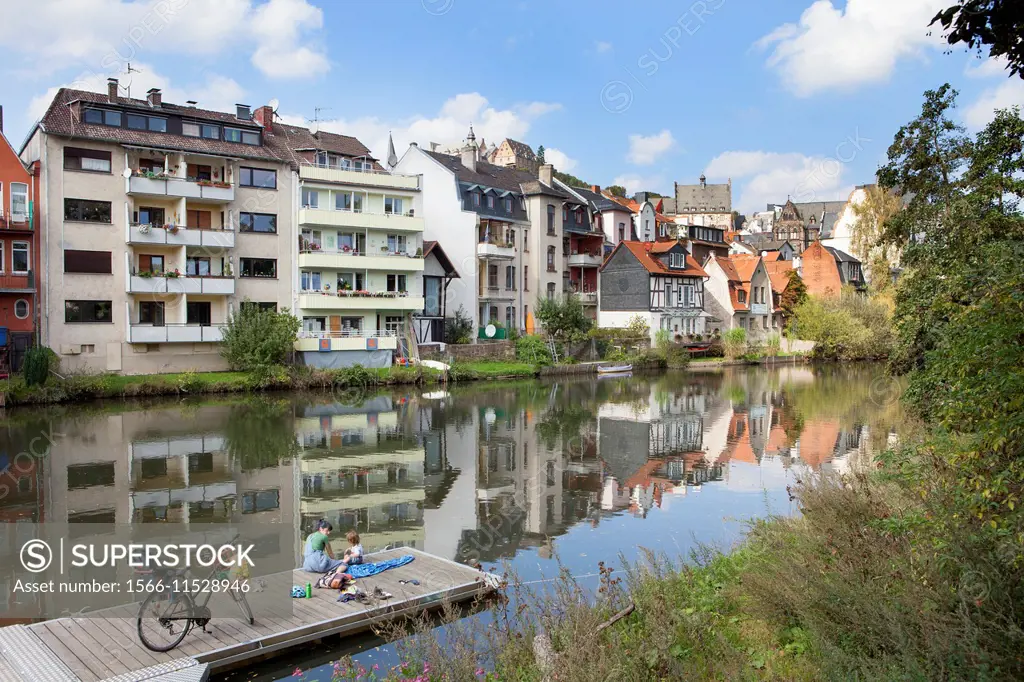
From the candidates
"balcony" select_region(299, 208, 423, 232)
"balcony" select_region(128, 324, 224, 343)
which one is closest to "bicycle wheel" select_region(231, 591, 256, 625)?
"balcony" select_region(128, 324, 224, 343)

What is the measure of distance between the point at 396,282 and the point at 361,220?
4.83 meters

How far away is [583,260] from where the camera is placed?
7269 cm

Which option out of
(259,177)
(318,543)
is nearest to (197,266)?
(259,177)

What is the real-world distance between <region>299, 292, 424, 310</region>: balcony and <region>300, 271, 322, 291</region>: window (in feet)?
2.90

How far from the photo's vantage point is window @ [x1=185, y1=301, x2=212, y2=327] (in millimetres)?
47219

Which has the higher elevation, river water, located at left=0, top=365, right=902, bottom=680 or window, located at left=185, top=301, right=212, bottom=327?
window, located at left=185, top=301, right=212, bottom=327

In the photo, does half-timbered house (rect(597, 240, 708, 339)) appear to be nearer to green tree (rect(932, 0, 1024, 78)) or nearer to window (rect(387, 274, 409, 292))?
window (rect(387, 274, 409, 292))

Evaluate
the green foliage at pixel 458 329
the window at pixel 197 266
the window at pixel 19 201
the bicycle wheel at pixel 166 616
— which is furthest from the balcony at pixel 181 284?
the bicycle wheel at pixel 166 616

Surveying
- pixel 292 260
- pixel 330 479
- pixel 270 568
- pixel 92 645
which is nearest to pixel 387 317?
pixel 292 260

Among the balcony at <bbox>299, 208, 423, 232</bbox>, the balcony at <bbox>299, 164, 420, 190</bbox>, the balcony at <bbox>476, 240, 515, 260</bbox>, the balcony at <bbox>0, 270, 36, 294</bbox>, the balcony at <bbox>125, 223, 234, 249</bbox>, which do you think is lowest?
the balcony at <bbox>0, 270, 36, 294</bbox>

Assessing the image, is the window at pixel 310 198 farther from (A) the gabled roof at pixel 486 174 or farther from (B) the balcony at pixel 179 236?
(A) the gabled roof at pixel 486 174

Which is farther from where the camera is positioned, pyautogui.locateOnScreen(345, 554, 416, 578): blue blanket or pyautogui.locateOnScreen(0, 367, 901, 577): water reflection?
pyautogui.locateOnScreen(0, 367, 901, 577): water reflection

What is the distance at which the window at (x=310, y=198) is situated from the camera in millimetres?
51312

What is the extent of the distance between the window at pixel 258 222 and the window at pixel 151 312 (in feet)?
22.2
